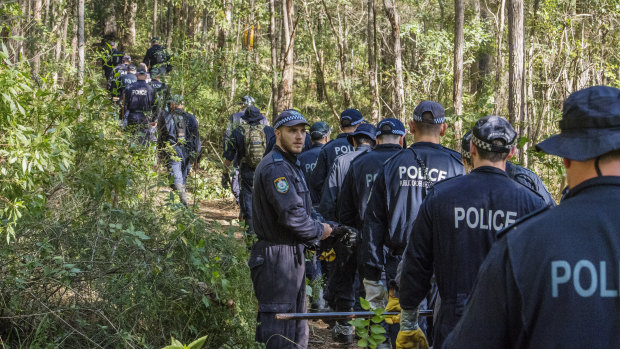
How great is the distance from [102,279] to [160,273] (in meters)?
0.50

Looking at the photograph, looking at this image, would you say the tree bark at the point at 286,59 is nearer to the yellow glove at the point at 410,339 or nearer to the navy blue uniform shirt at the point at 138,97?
the navy blue uniform shirt at the point at 138,97

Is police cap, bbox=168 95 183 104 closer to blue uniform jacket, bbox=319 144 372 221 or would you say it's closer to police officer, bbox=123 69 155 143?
blue uniform jacket, bbox=319 144 372 221

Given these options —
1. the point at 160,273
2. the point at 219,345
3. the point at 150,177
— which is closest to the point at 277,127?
the point at 160,273

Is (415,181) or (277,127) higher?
(277,127)

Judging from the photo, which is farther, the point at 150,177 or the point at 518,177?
the point at 150,177

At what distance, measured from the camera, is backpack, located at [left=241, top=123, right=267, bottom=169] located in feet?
34.3

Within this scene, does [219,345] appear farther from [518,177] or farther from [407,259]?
[518,177]

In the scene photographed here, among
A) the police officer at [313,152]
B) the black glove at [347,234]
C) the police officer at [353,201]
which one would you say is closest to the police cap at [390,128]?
the police officer at [353,201]

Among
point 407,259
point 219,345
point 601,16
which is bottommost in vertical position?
point 219,345

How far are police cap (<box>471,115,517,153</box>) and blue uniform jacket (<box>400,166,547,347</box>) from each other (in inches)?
5.2

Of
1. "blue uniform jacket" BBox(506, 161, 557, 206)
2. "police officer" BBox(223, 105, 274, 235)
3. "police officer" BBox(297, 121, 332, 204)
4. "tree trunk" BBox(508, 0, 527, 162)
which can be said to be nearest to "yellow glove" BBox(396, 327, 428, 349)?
"blue uniform jacket" BBox(506, 161, 557, 206)

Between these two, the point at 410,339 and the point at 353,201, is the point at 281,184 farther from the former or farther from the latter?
the point at 353,201

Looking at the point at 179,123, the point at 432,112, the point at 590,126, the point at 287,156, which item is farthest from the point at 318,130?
the point at 590,126

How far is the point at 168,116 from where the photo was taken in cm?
1057
